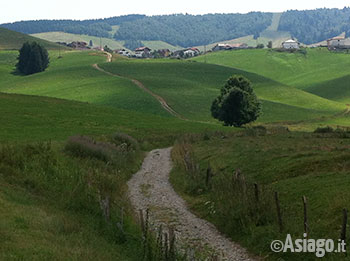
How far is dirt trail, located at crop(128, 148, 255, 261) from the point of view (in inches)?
795

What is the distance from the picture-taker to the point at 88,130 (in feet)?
216

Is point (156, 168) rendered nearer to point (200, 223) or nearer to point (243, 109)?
point (200, 223)

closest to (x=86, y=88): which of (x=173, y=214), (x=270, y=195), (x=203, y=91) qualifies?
(x=203, y=91)

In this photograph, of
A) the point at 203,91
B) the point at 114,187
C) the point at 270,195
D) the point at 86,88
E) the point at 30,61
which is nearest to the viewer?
the point at 270,195

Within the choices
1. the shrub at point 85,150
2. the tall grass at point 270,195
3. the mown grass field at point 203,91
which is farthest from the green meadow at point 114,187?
the mown grass field at point 203,91

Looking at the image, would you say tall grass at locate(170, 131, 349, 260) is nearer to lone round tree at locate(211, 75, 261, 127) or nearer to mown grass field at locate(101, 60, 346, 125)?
lone round tree at locate(211, 75, 261, 127)

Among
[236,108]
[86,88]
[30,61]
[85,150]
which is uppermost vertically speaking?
[85,150]

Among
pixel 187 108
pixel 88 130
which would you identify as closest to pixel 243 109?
pixel 187 108

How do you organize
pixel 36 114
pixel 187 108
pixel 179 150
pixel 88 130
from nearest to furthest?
pixel 179 150, pixel 88 130, pixel 36 114, pixel 187 108

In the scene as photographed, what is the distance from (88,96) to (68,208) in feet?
363

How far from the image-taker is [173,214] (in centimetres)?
2612

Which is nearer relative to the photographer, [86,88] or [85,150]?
[85,150]

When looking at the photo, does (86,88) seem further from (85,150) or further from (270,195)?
(270,195)

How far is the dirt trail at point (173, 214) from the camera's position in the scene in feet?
66.2
